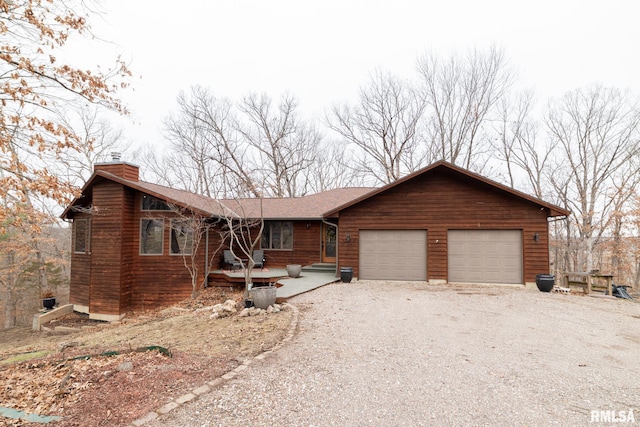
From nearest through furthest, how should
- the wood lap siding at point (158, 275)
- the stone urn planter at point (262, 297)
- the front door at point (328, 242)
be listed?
the stone urn planter at point (262, 297), the wood lap siding at point (158, 275), the front door at point (328, 242)

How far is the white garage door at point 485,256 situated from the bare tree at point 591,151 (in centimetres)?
1153

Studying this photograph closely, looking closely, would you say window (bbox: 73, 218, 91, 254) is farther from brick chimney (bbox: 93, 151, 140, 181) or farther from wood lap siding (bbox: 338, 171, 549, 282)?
wood lap siding (bbox: 338, 171, 549, 282)

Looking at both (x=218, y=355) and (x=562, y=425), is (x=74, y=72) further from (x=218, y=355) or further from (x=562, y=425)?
(x=562, y=425)

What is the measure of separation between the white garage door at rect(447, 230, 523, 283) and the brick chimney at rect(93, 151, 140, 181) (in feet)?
39.5

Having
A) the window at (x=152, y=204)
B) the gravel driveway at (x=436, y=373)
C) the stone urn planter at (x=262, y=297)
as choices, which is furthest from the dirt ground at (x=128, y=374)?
the window at (x=152, y=204)

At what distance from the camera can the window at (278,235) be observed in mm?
14898

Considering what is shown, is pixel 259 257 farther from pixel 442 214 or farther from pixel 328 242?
pixel 442 214

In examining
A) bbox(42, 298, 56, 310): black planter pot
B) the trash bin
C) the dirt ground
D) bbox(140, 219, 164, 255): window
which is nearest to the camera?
the dirt ground

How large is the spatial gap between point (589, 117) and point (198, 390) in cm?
2577

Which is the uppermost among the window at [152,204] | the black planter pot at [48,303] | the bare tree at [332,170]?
the bare tree at [332,170]

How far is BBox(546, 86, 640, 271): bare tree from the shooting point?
62.5ft

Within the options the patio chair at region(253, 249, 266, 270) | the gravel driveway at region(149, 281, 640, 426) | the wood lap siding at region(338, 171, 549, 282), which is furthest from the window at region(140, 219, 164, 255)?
the gravel driveway at region(149, 281, 640, 426)

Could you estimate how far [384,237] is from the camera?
1208cm

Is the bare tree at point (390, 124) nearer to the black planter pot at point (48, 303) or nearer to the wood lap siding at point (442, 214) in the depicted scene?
the wood lap siding at point (442, 214)
